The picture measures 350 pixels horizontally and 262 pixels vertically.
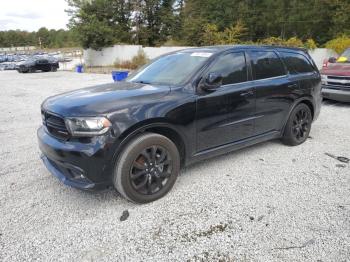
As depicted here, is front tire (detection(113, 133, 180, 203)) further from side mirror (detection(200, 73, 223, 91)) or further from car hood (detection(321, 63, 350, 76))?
car hood (detection(321, 63, 350, 76))

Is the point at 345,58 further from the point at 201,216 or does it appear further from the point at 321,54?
the point at 321,54

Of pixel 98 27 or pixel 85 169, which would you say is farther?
pixel 98 27

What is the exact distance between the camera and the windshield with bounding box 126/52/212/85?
366 cm

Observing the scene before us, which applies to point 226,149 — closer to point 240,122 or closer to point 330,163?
point 240,122

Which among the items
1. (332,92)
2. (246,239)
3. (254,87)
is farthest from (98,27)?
(246,239)

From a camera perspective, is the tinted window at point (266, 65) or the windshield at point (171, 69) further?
the tinted window at point (266, 65)

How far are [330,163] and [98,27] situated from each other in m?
24.4

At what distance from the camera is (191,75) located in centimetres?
356

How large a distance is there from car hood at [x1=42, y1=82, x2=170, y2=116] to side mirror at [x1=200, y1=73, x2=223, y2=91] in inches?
17.2

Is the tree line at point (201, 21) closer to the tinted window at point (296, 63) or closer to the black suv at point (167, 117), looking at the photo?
the tinted window at point (296, 63)

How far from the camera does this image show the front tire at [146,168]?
9.79ft

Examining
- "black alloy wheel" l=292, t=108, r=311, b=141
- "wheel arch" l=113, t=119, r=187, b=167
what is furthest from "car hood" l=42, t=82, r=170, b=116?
"black alloy wheel" l=292, t=108, r=311, b=141

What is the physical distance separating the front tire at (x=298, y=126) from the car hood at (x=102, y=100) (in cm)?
240

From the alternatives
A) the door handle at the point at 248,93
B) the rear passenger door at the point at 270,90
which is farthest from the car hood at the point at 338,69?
the door handle at the point at 248,93
